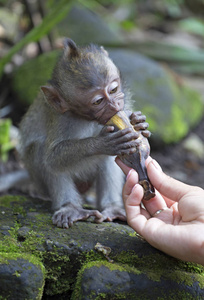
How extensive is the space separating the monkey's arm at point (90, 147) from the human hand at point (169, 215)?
189 millimetres

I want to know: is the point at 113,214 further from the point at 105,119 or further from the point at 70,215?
the point at 105,119

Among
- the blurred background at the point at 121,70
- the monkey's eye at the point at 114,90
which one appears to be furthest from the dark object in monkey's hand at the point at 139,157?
the blurred background at the point at 121,70

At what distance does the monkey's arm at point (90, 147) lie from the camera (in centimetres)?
401

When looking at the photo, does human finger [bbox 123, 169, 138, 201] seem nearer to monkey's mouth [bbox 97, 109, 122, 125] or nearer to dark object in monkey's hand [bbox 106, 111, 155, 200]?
dark object in monkey's hand [bbox 106, 111, 155, 200]

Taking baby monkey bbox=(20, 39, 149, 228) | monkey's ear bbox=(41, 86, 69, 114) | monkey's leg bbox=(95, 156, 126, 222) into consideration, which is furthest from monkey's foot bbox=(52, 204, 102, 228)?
monkey's ear bbox=(41, 86, 69, 114)

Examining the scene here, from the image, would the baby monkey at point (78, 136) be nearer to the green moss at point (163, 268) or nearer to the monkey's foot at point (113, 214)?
the monkey's foot at point (113, 214)

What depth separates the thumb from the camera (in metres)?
3.67

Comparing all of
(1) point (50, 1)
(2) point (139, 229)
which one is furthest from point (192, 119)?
(2) point (139, 229)

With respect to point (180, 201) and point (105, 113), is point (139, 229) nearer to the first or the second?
point (180, 201)

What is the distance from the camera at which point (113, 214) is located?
472cm

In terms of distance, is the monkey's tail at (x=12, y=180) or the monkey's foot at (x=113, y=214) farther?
the monkey's tail at (x=12, y=180)

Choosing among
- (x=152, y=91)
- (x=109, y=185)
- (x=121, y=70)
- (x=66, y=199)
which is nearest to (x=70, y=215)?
(x=66, y=199)

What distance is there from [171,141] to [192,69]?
3.85m

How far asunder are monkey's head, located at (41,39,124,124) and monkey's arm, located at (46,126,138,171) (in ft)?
0.73
